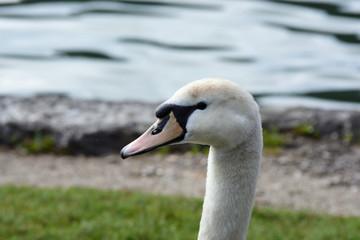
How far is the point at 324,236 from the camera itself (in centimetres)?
508

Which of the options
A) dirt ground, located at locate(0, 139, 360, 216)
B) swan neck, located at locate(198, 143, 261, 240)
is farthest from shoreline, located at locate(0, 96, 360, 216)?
swan neck, located at locate(198, 143, 261, 240)

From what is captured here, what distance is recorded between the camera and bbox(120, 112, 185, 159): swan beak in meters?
2.88

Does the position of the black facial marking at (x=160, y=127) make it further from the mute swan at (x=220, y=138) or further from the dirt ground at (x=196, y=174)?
the dirt ground at (x=196, y=174)

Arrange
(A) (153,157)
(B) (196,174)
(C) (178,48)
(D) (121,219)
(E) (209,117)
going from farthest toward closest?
(C) (178,48)
(A) (153,157)
(B) (196,174)
(D) (121,219)
(E) (209,117)

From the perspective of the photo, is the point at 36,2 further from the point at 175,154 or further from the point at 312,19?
the point at 175,154

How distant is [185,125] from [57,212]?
8.23ft

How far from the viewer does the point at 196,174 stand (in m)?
6.49

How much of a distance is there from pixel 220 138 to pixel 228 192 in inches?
9.3

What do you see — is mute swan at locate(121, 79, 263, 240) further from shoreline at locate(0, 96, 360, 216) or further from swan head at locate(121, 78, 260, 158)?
shoreline at locate(0, 96, 360, 216)

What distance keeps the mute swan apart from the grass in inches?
76.0

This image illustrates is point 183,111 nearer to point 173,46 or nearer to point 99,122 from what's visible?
point 99,122

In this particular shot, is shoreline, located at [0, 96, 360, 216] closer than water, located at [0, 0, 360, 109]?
Yes

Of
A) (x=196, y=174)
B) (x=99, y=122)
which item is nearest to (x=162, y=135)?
(x=196, y=174)

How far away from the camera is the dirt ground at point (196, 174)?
6.05 m
